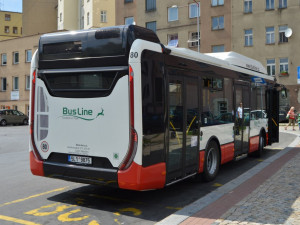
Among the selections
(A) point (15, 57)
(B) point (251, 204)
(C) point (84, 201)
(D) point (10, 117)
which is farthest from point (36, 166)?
(A) point (15, 57)

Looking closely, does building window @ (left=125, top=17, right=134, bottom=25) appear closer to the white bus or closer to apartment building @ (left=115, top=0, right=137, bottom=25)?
apartment building @ (left=115, top=0, right=137, bottom=25)

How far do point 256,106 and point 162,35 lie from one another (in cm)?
3278

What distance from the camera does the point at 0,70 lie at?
51125 millimetres

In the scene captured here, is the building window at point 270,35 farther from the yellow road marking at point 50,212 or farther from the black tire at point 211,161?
the yellow road marking at point 50,212

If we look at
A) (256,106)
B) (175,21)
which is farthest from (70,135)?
(175,21)

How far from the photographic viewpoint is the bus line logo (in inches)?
228

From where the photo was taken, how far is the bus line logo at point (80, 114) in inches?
228

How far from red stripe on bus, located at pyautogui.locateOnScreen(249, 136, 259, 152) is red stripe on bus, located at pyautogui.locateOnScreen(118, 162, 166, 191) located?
563 cm

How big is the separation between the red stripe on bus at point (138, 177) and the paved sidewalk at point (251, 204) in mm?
609

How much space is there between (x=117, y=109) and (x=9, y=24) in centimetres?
8316

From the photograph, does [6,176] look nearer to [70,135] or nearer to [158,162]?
[70,135]

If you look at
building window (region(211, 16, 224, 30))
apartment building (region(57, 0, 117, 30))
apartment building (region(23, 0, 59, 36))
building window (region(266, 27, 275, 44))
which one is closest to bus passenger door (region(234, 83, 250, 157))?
building window (region(266, 27, 275, 44))

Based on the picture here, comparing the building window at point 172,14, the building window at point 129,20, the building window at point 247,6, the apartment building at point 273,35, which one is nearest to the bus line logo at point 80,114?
the apartment building at point 273,35

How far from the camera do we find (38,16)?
64.9 metres
